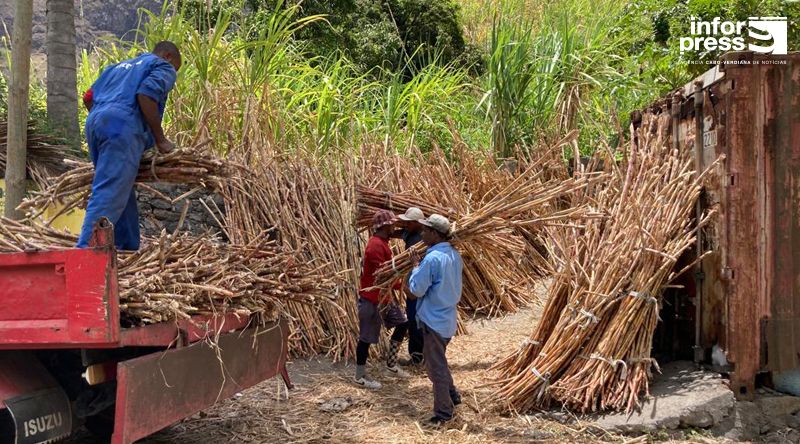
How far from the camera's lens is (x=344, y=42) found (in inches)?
559

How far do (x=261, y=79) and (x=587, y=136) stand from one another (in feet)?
16.4

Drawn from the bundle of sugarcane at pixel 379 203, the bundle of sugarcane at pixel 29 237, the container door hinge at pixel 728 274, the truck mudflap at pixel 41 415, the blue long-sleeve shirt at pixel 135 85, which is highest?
the blue long-sleeve shirt at pixel 135 85

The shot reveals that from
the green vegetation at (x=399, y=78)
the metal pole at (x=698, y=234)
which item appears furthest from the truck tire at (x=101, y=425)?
the metal pole at (x=698, y=234)

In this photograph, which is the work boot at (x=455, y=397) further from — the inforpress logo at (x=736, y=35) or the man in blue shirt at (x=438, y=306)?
the inforpress logo at (x=736, y=35)

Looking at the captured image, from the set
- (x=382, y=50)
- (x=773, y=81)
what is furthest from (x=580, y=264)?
(x=382, y=50)

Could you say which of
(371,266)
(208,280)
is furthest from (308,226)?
(208,280)

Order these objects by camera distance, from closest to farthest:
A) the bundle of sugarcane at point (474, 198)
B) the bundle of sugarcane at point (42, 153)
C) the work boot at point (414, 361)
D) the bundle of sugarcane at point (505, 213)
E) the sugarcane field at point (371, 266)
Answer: the sugarcane field at point (371, 266) → the bundle of sugarcane at point (505, 213) → the work boot at point (414, 361) → the bundle of sugarcane at point (42, 153) → the bundle of sugarcane at point (474, 198)

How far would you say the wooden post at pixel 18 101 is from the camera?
16.5 feet

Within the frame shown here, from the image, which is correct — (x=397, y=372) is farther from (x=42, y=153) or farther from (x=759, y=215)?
(x=42, y=153)

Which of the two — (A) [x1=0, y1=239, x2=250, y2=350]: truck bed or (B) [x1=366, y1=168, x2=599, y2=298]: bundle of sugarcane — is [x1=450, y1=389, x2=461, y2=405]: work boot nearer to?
(B) [x1=366, y1=168, x2=599, y2=298]: bundle of sugarcane

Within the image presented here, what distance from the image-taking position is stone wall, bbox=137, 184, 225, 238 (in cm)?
688

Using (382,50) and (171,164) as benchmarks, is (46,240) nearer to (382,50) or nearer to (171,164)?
(171,164)

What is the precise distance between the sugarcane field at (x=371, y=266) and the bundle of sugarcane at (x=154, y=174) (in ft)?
0.06

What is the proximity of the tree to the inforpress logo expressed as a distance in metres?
6.36
